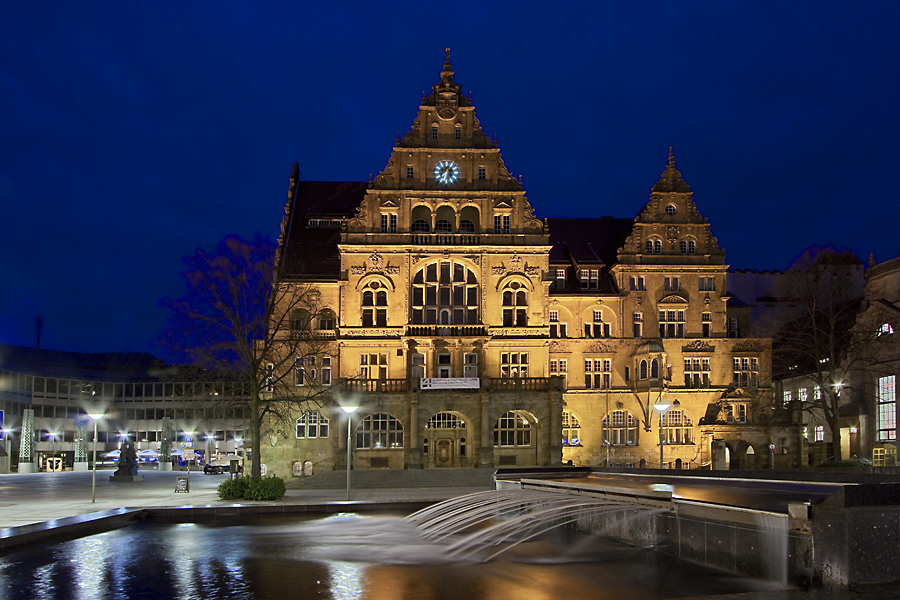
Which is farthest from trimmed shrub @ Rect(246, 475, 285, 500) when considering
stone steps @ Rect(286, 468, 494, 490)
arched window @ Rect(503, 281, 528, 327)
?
arched window @ Rect(503, 281, 528, 327)

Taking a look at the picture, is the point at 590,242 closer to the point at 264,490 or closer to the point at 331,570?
the point at 264,490

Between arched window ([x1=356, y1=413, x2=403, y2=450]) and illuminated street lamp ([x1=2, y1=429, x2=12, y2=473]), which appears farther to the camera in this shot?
illuminated street lamp ([x1=2, y1=429, x2=12, y2=473])

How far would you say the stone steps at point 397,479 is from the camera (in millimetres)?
51750

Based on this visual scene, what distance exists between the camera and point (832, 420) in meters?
50.1

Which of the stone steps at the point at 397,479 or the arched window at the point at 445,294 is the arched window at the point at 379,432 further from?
the arched window at the point at 445,294

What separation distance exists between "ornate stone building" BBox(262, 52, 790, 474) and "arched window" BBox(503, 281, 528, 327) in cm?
11

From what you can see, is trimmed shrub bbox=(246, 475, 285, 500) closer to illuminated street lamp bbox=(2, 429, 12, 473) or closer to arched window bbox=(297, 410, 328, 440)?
arched window bbox=(297, 410, 328, 440)

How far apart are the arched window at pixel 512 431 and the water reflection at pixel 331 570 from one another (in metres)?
38.8

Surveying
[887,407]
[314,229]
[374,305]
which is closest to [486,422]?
[374,305]

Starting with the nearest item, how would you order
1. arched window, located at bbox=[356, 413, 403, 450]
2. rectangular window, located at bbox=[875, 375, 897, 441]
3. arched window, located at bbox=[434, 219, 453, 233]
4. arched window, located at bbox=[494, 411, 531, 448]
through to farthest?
1. rectangular window, located at bbox=[875, 375, 897, 441]
2. arched window, located at bbox=[356, 413, 403, 450]
3. arched window, located at bbox=[494, 411, 531, 448]
4. arched window, located at bbox=[434, 219, 453, 233]

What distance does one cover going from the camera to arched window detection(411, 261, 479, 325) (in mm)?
63281

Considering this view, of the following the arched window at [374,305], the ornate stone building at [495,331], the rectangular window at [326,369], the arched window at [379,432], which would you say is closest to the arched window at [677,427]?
the ornate stone building at [495,331]

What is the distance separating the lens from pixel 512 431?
210 ft

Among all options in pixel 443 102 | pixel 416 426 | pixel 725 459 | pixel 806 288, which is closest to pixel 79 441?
pixel 416 426
